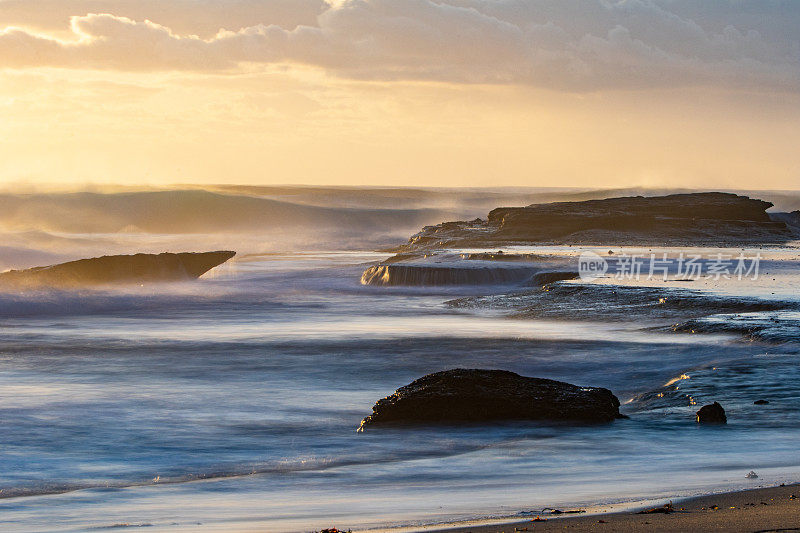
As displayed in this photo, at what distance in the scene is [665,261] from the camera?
147ft

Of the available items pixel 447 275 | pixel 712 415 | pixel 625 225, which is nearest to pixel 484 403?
pixel 712 415

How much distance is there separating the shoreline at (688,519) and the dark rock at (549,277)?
28723mm

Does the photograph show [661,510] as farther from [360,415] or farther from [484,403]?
[360,415]

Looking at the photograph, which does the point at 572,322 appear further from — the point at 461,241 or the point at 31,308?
the point at 461,241

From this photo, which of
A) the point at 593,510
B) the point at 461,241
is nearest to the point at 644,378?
the point at 593,510

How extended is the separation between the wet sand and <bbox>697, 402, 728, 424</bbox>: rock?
178 inches

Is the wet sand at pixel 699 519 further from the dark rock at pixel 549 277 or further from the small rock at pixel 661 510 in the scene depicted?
the dark rock at pixel 549 277

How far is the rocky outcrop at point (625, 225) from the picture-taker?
2625 inches

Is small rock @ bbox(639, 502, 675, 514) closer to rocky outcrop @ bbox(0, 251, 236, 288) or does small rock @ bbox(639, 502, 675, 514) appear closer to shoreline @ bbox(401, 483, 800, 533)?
shoreline @ bbox(401, 483, 800, 533)

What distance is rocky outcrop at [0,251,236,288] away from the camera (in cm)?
3628

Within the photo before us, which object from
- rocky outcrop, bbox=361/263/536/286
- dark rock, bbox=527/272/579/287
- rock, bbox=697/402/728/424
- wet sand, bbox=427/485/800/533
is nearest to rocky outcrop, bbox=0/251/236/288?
rocky outcrop, bbox=361/263/536/286

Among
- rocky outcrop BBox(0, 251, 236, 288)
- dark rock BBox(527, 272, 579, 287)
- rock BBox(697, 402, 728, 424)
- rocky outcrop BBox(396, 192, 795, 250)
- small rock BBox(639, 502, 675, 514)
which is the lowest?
rock BBox(697, 402, 728, 424)

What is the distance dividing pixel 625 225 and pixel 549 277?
123 feet

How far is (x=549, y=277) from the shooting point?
3725 cm
